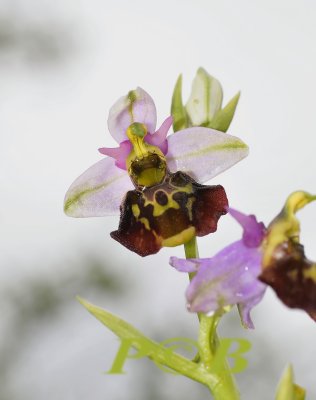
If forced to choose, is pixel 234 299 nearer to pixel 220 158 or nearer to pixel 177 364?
pixel 177 364

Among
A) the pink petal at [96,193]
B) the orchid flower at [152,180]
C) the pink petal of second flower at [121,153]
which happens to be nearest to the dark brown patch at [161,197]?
the orchid flower at [152,180]

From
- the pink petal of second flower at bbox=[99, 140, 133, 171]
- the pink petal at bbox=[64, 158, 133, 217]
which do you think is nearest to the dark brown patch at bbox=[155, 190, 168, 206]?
the pink petal at bbox=[64, 158, 133, 217]

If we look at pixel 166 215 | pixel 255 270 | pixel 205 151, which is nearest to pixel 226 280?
pixel 255 270

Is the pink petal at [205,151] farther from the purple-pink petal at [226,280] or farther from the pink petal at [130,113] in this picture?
the purple-pink petal at [226,280]

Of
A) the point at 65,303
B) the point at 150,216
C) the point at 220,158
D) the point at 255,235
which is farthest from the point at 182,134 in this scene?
the point at 65,303

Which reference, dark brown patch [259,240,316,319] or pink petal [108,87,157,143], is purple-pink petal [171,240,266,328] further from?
pink petal [108,87,157,143]

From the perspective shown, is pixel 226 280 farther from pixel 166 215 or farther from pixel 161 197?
pixel 161 197
